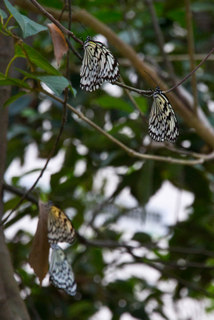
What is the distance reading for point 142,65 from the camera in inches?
52.9

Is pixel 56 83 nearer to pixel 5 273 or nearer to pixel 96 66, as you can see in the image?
pixel 96 66

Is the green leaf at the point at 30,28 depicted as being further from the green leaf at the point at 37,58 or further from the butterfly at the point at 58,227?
the butterfly at the point at 58,227

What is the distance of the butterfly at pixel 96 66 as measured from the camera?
0.61 metres

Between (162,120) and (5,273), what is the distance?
0.35m

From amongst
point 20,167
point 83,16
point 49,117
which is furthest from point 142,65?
point 20,167

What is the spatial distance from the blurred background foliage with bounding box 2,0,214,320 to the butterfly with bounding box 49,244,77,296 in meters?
0.42

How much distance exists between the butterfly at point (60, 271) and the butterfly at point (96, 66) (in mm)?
349

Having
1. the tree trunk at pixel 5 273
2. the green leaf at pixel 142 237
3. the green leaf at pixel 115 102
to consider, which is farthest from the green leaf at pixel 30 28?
the green leaf at pixel 142 237

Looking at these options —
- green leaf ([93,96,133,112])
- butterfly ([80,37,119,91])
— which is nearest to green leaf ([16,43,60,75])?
butterfly ([80,37,119,91])

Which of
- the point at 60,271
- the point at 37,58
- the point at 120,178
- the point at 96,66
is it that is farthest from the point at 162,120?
the point at 120,178

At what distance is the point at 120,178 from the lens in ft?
5.50

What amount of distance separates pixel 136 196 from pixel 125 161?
0.11 metres

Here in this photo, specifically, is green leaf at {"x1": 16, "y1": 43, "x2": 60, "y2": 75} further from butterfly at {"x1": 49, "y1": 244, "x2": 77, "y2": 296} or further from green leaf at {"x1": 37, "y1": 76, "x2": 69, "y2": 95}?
butterfly at {"x1": 49, "y1": 244, "x2": 77, "y2": 296}

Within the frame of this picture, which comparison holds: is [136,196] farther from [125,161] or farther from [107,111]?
[107,111]
